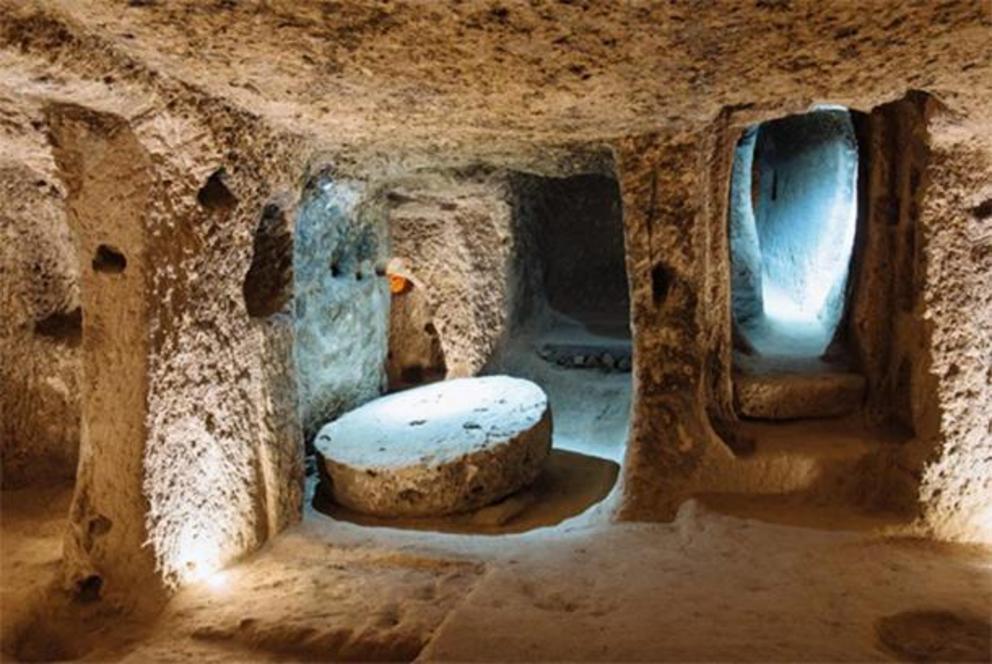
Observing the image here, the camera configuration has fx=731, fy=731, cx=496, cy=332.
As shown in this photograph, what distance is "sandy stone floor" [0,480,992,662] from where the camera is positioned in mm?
2480

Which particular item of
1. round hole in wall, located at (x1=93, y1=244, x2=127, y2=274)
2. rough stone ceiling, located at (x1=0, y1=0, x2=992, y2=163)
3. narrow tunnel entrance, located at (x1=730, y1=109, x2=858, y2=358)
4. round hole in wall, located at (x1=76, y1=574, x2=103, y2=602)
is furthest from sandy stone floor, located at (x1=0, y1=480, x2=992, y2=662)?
rough stone ceiling, located at (x1=0, y1=0, x2=992, y2=163)

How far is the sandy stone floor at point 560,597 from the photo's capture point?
2480 mm

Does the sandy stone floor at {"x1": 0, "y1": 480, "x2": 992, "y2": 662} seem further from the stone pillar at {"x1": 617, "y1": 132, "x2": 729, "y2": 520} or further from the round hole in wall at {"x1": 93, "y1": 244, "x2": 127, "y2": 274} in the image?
the round hole in wall at {"x1": 93, "y1": 244, "x2": 127, "y2": 274}

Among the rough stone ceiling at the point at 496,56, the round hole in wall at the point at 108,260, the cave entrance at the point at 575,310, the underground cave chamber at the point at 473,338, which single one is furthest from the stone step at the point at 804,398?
the round hole in wall at the point at 108,260

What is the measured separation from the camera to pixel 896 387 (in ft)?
12.8

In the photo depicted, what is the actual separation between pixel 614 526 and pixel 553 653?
1.49 m

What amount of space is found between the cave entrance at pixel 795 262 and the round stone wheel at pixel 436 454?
1.44 metres

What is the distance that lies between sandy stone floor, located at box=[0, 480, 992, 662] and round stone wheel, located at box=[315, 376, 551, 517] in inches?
26.7

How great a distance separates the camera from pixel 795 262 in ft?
20.5

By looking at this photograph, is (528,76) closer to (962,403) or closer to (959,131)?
(959,131)

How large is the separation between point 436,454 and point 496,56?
267 centimetres

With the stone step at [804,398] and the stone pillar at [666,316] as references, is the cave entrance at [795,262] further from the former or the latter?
the stone pillar at [666,316]

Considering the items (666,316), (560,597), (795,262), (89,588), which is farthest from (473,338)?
(89,588)

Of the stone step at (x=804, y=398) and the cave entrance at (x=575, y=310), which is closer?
the stone step at (x=804, y=398)
